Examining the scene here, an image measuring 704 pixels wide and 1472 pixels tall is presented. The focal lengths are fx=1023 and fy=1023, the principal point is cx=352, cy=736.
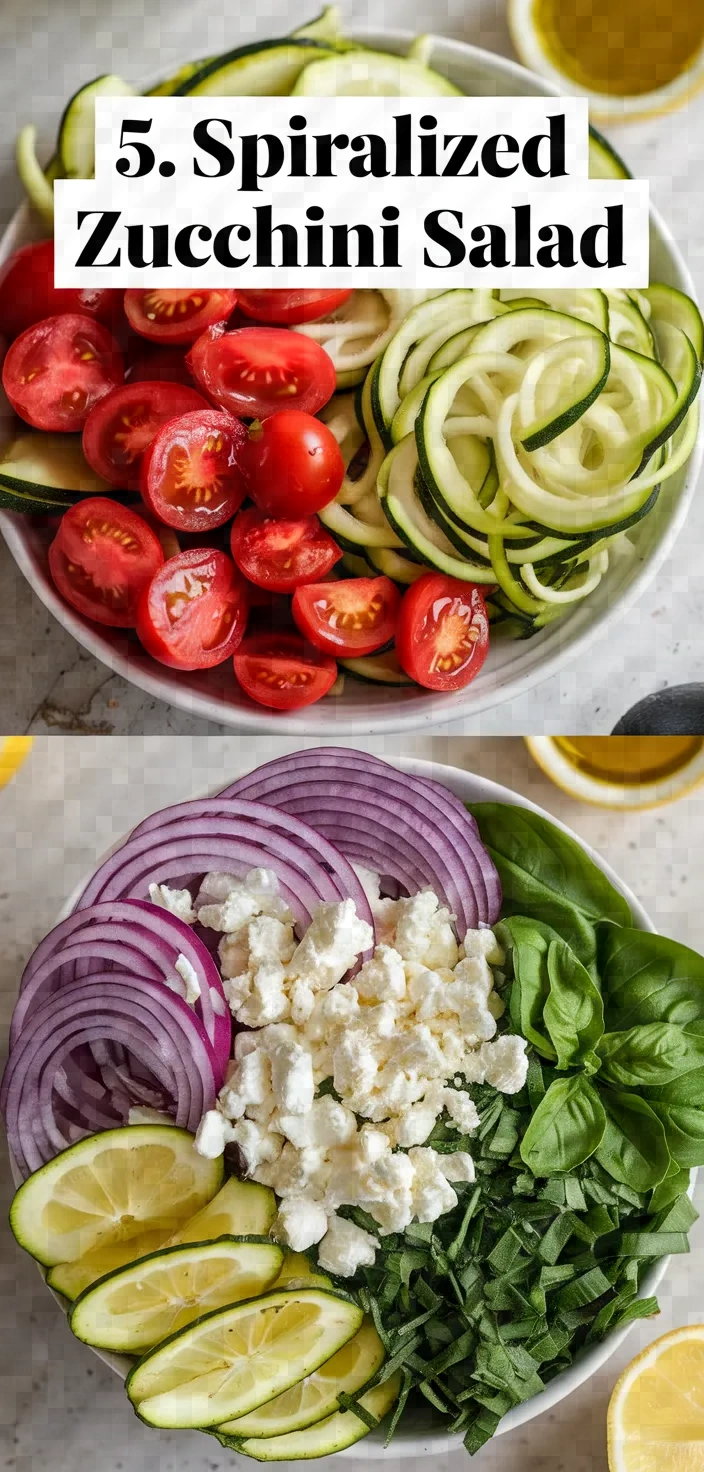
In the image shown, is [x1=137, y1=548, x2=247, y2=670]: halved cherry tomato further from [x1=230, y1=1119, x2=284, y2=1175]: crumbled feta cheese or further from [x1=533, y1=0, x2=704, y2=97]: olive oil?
[x1=533, y1=0, x2=704, y2=97]: olive oil

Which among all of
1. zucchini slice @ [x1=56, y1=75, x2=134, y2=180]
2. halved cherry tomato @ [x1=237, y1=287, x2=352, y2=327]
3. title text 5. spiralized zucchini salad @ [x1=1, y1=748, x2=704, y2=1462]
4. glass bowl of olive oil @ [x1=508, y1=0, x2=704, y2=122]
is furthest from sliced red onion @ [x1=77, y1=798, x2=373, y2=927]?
glass bowl of olive oil @ [x1=508, y1=0, x2=704, y2=122]

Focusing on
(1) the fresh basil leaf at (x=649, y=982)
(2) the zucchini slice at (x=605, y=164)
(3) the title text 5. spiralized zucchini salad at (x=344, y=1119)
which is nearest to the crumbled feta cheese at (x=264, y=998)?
(3) the title text 5. spiralized zucchini salad at (x=344, y=1119)

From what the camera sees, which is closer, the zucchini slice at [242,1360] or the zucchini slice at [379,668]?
the zucchini slice at [242,1360]

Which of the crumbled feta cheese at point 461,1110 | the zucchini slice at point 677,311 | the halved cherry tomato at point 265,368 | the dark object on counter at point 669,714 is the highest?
the zucchini slice at point 677,311

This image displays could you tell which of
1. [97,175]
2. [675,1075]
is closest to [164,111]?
[97,175]

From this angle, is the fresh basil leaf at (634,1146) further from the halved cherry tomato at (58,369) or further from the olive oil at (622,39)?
the olive oil at (622,39)

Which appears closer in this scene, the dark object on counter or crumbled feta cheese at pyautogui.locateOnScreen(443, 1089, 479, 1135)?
crumbled feta cheese at pyautogui.locateOnScreen(443, 1089, 479, 1135)
